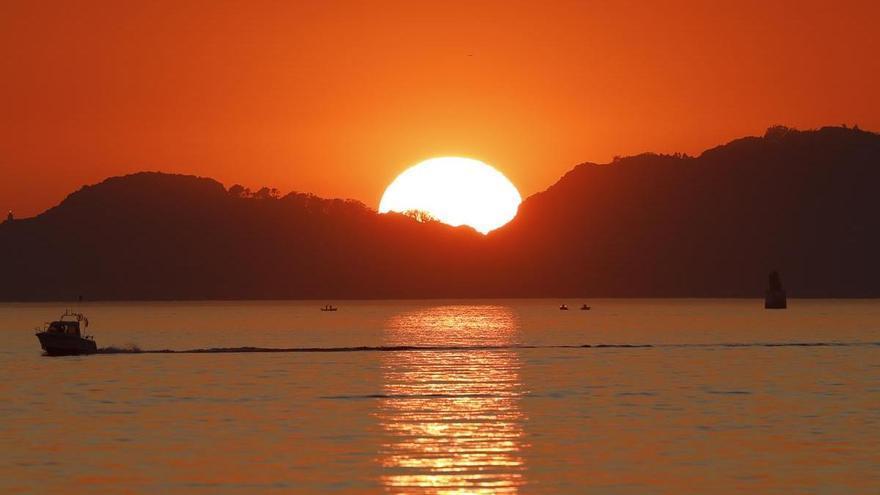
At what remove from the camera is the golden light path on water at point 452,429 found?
169 ft

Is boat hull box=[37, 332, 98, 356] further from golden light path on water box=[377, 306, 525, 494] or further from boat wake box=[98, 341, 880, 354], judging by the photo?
golden light path on water box=[377, 306, 525, 494]

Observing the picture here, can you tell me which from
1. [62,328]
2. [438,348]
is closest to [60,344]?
[62,328]

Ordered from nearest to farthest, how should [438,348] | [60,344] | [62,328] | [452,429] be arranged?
[452,429] → [60,344] → [62,328] → [438,348]

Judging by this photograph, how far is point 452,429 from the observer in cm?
6988

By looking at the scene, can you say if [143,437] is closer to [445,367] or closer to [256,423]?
[256,423]

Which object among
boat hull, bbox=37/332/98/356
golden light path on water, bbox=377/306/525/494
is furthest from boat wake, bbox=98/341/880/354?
golden light path on water, bbox=377/306/525/494

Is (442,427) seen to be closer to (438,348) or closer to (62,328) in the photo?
(62,328)

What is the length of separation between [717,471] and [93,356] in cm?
10988

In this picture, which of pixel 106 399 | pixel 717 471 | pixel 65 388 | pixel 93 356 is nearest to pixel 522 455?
pixel 717 471

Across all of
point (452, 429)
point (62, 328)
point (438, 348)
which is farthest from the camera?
point (438, 348)

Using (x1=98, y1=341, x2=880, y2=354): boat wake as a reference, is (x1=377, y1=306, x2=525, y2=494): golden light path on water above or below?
below

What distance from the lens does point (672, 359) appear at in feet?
476

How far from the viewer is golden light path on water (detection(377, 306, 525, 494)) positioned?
5147 centimetres

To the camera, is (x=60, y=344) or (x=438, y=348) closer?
(x=60, y=344)
